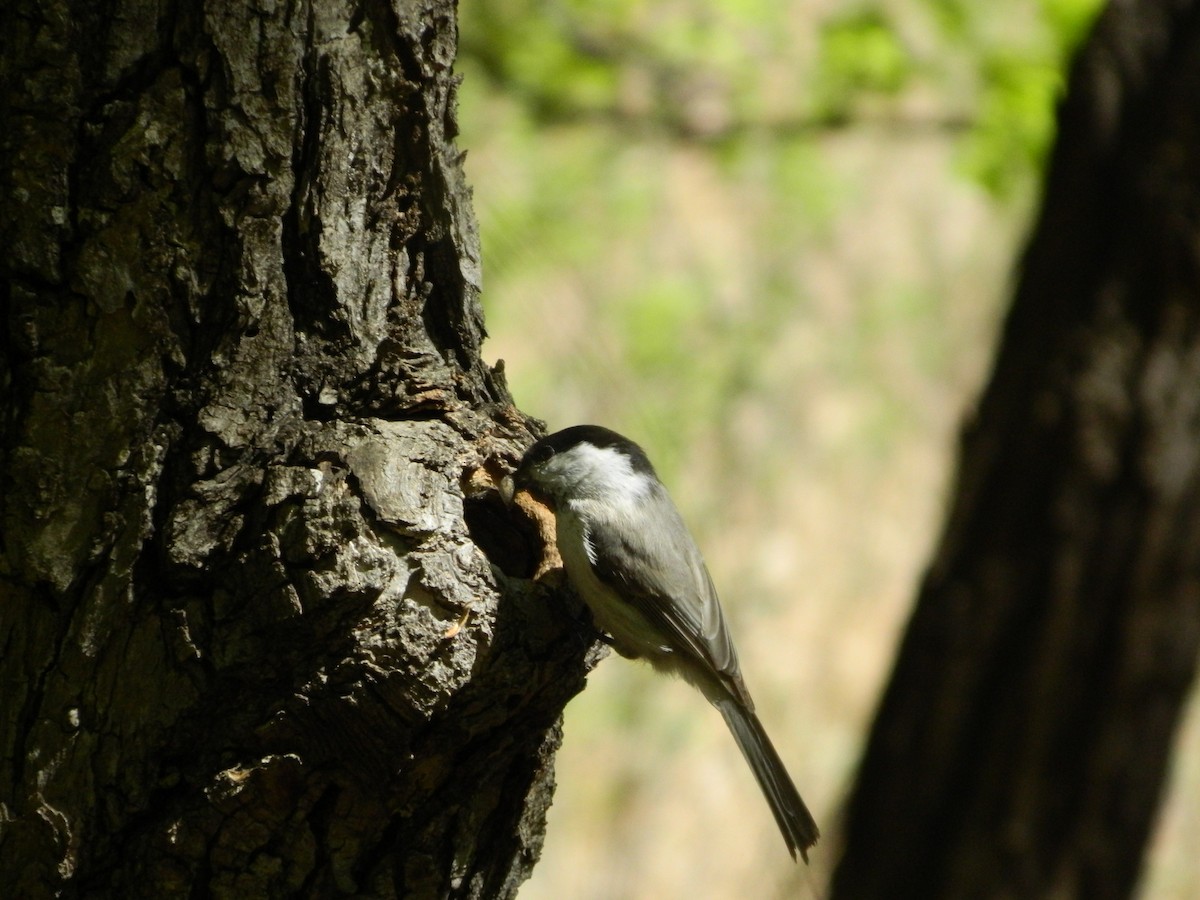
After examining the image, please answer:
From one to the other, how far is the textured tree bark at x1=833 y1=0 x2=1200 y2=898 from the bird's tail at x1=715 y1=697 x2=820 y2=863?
1.33 ft

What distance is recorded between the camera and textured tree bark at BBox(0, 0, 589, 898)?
165 centimetres

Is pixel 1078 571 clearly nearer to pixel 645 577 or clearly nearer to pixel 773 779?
pixel 773 779

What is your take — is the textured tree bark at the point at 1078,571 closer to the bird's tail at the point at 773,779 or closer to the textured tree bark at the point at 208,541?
the bird's tail at the point at 773,779

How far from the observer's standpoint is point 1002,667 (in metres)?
2.91

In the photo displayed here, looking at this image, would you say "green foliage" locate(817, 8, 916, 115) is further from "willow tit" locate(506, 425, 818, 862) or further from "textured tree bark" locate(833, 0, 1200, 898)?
"willow tit" locate(506, 425, 818, 862)

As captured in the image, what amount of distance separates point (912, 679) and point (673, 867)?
11.9 ft

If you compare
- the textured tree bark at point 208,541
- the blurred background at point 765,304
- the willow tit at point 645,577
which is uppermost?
the blurred background at point 765,304

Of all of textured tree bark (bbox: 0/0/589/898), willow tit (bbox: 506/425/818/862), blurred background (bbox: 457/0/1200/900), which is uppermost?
blurred background (bbox: 457/0/1200/900)

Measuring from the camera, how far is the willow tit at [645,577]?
2.49 meters

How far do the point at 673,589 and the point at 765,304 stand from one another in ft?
12.6

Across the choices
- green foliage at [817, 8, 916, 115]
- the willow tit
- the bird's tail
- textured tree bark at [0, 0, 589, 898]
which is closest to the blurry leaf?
green foliage at [817, 8, 916, 115]

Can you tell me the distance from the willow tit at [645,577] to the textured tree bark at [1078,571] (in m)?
0.46

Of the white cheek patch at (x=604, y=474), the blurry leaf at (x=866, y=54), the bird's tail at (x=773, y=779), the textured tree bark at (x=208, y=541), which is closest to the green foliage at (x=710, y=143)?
the blurry leaf at (x=866, y=54)

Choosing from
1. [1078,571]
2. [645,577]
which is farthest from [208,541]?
[1078,571]
